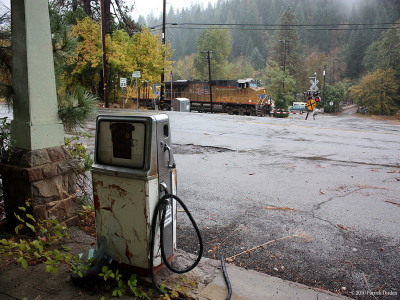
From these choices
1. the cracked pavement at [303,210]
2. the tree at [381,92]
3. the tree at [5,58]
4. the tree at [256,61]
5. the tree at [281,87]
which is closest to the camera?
the cracked pavement at [303,210]

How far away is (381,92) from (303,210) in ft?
179

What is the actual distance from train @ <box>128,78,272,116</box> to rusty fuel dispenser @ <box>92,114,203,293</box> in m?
28.0

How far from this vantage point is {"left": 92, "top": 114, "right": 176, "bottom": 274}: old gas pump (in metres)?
2.20

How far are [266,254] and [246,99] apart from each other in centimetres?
3076

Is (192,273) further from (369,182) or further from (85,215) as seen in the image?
(369,182)

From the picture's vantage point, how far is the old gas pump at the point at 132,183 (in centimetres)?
220

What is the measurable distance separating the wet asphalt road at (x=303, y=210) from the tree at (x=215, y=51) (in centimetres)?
8143

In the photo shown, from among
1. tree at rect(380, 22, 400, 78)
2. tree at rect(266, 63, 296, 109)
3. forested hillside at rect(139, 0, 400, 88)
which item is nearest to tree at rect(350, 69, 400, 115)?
tree at rect(380, 22, 400, 78)

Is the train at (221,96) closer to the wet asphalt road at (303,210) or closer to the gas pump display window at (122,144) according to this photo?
the wet asphalt road at (303,210)

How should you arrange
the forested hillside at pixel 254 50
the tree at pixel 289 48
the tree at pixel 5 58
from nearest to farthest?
the tree at pixel 5 58 < the forested hillside at pixel 254 50 < the tree at pixel 289 48

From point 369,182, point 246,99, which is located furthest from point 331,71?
point 369,182

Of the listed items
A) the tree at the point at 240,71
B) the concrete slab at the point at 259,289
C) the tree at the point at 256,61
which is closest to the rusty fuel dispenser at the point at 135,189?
the concrete slab at the point at 259,289

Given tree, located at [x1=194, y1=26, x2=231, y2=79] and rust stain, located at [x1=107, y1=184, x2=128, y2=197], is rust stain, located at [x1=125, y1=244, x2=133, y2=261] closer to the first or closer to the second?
rust stain, located at [x1=107, y1=184, x2=128, y2=197]

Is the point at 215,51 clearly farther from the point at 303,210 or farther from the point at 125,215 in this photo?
the point at 125,215
